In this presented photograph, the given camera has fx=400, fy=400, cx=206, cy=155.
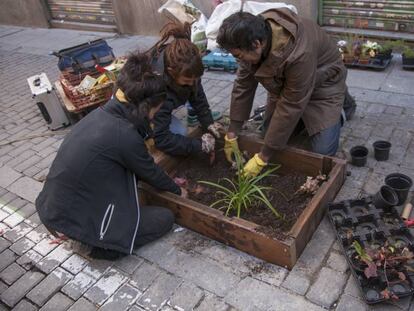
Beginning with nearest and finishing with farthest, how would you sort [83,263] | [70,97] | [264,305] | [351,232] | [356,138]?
[264,305], [351,232], [83,263], [356,138], [70,97]

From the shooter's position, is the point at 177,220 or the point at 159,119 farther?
the point at 159,119

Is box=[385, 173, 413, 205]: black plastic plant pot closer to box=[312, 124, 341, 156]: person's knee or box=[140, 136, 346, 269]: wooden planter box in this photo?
box=[140, 136, 346, 269]: wooden planter box

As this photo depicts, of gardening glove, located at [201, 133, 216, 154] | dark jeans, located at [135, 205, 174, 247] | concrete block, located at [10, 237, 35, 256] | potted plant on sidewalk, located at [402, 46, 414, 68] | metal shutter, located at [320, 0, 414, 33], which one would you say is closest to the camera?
dark jeans, located at [135, 205, 174, 247]

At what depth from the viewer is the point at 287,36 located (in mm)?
2656

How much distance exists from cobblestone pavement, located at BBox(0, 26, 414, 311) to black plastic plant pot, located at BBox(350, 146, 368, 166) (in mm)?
80

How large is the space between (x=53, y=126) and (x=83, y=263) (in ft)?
7.70

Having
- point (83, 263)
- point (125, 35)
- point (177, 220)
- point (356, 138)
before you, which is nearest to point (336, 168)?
A: point (356, 138)

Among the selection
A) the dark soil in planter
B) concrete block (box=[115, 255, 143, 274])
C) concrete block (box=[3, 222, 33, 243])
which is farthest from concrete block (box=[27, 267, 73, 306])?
the dark soil in planter

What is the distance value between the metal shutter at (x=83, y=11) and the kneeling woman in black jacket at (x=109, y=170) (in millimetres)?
6080

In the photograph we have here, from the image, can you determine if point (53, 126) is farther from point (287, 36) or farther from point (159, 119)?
point (287, 36)

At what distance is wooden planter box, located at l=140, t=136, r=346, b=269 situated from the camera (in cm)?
248

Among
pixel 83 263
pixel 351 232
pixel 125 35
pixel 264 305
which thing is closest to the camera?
pixel 264 305

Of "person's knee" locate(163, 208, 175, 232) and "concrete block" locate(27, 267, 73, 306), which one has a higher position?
"person's knee" locate(163, 208, 175, 232)

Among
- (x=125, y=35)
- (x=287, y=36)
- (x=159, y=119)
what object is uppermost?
(x=287, y=36)
